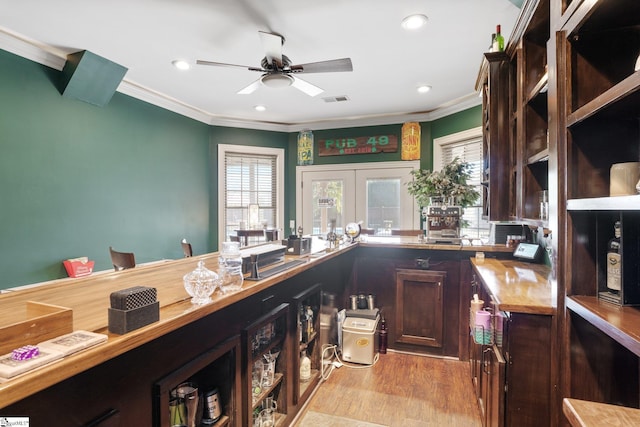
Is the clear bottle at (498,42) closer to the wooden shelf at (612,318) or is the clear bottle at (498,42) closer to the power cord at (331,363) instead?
the wooden shelf at (612,318)

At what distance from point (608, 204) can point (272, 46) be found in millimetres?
2500

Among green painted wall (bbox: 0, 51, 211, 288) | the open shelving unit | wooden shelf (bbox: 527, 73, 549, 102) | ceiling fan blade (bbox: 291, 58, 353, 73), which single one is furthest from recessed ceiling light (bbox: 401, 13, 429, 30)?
green painted wall (bbox: 0, 51, 211, 288)

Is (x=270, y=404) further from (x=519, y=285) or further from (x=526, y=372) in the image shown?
(x=519, y=285)

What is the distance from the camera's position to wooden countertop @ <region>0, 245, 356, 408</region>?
1.98 feet

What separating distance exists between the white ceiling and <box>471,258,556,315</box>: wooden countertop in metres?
1.88

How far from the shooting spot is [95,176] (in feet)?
11.6

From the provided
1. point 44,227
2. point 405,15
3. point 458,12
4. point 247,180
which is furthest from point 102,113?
point 458,12

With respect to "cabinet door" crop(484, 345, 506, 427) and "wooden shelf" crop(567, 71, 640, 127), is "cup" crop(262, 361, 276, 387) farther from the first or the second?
"wooden shelf" crop(567, 71, 640, 127)

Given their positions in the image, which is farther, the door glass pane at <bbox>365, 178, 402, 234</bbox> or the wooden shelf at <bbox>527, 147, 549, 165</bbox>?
the door glass pane at <bbox>365, 178, 402, 234</bbox>

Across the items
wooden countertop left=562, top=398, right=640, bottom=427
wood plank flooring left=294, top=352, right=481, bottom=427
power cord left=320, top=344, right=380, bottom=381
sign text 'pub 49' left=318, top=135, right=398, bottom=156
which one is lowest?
wood plank flooring left=294, top=352, right=481, bottom=427

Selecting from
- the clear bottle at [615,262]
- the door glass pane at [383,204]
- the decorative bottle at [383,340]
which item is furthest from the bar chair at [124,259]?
the door glass pane at [383,204]

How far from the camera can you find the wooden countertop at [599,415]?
79cm

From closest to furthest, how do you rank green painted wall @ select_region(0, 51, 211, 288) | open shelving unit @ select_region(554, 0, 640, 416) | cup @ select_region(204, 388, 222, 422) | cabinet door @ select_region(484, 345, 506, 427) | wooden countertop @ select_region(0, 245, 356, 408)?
wooden countertop @ select_region(0, 245, 356, 408) → open shelving unit @ select_region(554, 0, 640, 416) → cup @ select_region(204, 388, 222, 422) → cabinet door @ select_region(484, 345, 506, 427) → green painted wall @ select_region(0, 51, 211, 288)

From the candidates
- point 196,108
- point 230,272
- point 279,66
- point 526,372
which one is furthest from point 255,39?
point 526,372
